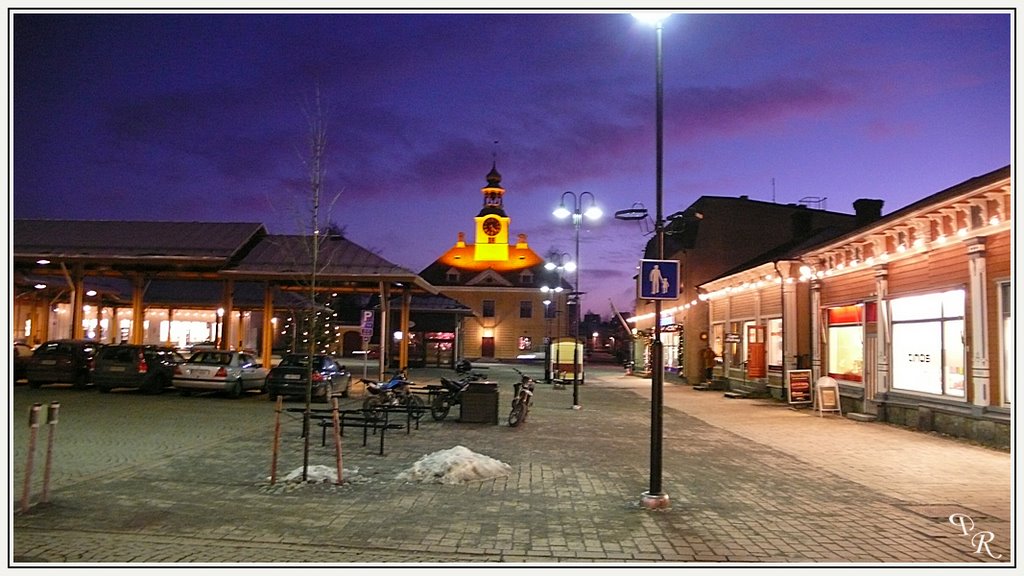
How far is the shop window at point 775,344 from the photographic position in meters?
24.6

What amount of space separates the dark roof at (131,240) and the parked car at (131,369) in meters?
6.07

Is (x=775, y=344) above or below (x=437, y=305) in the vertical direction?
below

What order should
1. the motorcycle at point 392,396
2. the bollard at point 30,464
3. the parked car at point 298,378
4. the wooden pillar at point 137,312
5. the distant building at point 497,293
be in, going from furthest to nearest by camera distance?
the distant building at point 497,293 < the wooden pillar at point 137,312 < the parked car at point 298,378 < the motorcycle at point 392,396 < the bollard at point 30,464

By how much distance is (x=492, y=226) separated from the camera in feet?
274

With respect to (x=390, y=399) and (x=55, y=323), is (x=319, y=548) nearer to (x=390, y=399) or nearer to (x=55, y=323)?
(x=390, y=399)

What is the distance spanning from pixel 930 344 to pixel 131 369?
2030 centimetres

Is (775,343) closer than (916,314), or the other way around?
(916,314)

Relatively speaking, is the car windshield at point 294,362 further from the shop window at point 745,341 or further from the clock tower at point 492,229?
the clock tower at point 492,229

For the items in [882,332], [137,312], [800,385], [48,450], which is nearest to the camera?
[48,450]

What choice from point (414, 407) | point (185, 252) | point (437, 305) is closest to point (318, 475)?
point (414, 407)

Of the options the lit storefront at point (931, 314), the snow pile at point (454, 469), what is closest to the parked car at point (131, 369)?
the snow pile at point (454, 469)

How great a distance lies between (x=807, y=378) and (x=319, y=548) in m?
18.0

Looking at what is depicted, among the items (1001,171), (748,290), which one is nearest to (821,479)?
(1001,171)

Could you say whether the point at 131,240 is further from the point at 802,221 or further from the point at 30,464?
the point at 802,221
